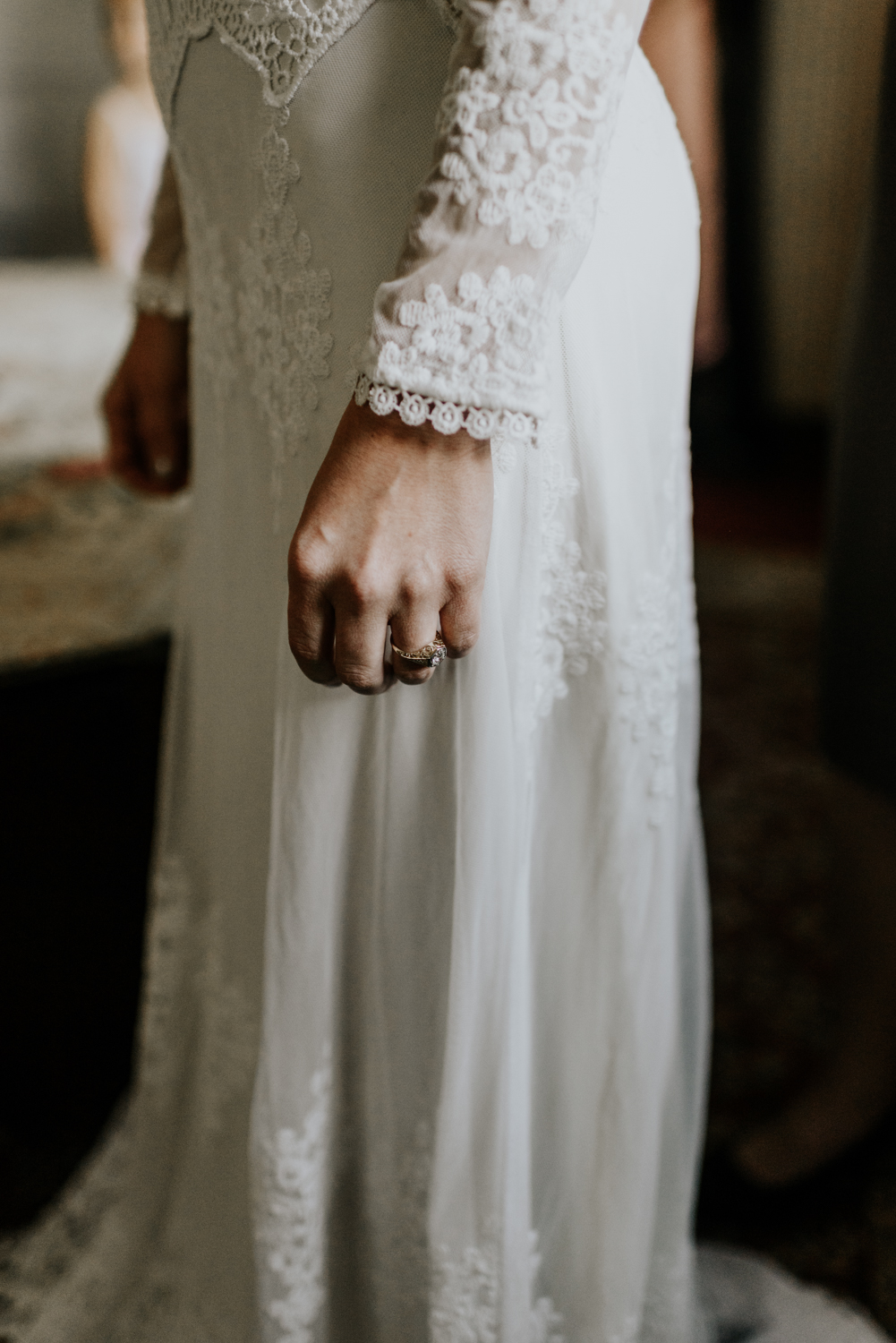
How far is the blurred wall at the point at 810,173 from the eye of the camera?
9.46ft

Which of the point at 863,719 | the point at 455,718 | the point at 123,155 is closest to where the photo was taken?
the point at 455,718

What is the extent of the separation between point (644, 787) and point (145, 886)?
2.85ft

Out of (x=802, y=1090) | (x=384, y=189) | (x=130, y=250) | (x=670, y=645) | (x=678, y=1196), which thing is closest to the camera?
(x=384, y=189)

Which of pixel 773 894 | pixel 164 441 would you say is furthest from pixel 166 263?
pixel 773 894

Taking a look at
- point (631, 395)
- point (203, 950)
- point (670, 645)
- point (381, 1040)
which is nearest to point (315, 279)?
point (631, 395)

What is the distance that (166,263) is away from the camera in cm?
79

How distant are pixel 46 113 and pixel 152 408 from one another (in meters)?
1.89

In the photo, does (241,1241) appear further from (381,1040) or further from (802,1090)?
(802,1090)

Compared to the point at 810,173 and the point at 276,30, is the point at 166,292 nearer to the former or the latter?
the point at 276,30

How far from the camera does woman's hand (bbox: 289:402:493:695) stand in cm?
47

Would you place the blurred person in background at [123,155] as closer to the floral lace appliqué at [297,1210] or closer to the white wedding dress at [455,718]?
the white wedding dress at [455,718]

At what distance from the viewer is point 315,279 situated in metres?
0.55

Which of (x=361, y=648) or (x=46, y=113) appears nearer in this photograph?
(x=361, y=648)

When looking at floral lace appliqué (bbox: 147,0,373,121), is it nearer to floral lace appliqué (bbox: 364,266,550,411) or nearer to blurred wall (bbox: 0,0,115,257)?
floral lace appliqué (bbox: 364,266,550,411)
